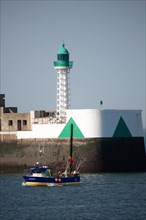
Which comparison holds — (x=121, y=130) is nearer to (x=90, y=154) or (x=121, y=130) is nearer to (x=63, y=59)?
(x=90, y=154)

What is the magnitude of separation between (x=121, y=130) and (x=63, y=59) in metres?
10.6

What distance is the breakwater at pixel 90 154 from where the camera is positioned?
307 feet

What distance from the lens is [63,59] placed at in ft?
328

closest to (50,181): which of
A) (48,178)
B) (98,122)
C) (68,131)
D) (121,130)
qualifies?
(48,178)

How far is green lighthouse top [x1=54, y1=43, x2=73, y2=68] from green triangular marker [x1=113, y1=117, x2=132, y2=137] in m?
9.00

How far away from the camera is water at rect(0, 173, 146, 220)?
65875mm

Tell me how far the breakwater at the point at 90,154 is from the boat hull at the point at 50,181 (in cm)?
726

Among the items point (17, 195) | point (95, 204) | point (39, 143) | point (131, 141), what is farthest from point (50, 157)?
point (95, 204)

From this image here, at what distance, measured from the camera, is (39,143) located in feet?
319

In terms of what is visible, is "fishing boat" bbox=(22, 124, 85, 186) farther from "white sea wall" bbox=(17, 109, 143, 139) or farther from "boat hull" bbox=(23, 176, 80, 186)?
"white sea wall" bbox=(17, 109, 143, 139)

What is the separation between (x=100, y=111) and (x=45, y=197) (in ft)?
62.8

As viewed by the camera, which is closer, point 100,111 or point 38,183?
point 38,183

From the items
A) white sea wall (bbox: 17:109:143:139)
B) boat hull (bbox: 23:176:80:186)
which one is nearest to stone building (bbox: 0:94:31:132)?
white sea wall (bbox: 17:109:143:139)

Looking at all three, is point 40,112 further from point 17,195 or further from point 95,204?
point 95,204
